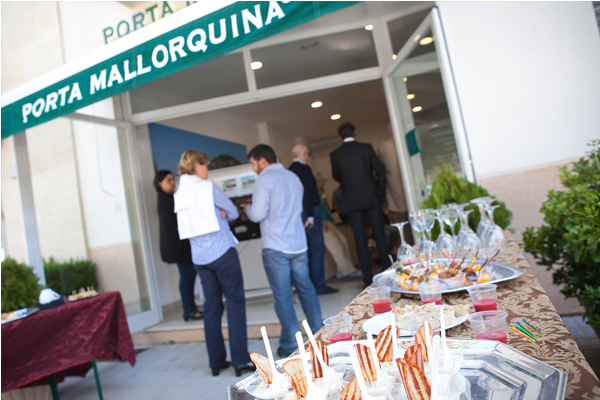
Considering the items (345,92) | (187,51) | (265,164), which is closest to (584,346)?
(265,164)

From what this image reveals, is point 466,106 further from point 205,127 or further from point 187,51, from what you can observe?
point 205,127

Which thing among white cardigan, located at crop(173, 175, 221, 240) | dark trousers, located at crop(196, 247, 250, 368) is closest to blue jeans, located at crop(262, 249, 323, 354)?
dark trousers, located at crop(196, 247, 250, 368)

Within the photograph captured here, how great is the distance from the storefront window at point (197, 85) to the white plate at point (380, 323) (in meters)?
4.14

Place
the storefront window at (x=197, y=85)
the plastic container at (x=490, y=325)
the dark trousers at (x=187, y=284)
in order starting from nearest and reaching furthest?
the plastic container at (x=490, y=325) < the dark trousers at (x=187, y=284) < the storefront window at (x=197, y=85)

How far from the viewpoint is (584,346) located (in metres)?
2.76

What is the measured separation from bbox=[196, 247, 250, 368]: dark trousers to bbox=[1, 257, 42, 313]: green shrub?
5.38 feet

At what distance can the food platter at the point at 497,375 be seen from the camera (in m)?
0.68

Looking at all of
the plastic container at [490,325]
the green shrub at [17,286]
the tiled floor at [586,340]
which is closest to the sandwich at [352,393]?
the plastic container at [490,325]

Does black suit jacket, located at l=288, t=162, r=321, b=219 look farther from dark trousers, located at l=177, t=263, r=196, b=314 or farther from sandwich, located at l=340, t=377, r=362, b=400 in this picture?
sandwich, located at l=340, t=377, r=362, b=400

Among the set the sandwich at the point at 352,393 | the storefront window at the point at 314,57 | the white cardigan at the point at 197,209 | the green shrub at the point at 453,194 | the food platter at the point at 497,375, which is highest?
the storefront window at the point at 314,57

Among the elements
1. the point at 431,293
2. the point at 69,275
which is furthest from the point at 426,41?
the point at 69,275

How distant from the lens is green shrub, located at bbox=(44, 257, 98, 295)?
424 cm

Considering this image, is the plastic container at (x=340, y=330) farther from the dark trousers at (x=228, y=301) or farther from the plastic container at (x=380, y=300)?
the dark trousers at (x=228, y=301)

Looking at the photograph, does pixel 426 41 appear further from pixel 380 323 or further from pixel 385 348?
pixel 385 348
